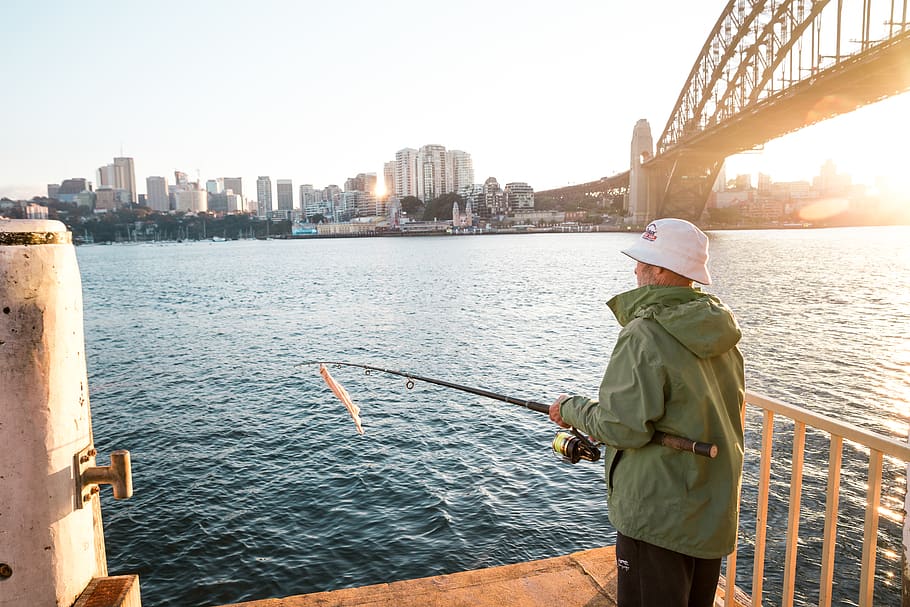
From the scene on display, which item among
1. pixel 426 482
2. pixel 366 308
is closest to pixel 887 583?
pixel 426 482

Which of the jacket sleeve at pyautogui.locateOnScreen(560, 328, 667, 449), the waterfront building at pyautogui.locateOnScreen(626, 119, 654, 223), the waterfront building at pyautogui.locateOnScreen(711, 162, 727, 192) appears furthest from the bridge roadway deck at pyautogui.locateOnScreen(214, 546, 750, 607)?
the waterfront building at pyautogui.locateOnScreen(711, 162, 727, 192)

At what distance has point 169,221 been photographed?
7717 inches

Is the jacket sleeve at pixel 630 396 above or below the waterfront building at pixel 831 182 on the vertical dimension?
below

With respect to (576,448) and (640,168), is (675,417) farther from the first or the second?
(640,168)

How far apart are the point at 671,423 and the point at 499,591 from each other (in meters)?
1.66

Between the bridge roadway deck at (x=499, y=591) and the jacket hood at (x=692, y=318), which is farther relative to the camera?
the bridge roadway deck at (x=499, y=591)

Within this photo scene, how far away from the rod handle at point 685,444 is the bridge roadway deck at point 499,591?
4.69 feet

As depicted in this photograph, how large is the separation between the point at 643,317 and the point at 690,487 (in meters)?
0.59

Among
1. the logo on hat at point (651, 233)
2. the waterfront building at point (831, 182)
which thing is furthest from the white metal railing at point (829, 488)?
the waterfront building at point (831, 182)

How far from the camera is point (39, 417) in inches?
80.7

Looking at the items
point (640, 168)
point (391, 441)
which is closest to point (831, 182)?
point (640, 168)

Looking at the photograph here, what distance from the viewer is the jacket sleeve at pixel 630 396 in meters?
2.10

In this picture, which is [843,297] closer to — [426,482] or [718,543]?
[426,482]

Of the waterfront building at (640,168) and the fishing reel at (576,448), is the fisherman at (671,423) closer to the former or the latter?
the fishing reel at (576,448)
